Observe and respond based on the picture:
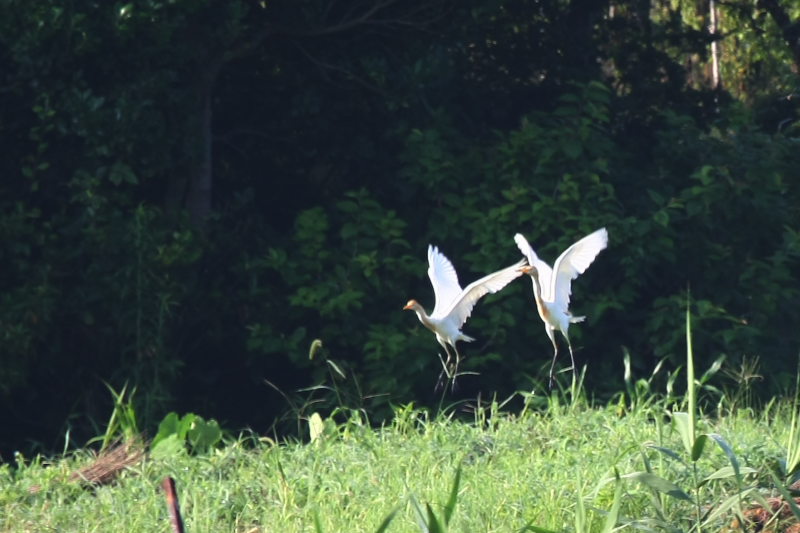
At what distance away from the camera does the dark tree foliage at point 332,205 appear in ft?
23.4

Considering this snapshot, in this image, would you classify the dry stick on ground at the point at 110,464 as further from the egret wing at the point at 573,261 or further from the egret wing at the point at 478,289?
the egret wing at the point at 573,261

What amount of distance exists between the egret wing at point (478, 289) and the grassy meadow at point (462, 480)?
21.3 inches

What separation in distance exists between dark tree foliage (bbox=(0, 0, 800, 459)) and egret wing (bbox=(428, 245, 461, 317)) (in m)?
2.81

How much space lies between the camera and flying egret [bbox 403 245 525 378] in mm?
3900

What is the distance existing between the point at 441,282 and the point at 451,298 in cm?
12

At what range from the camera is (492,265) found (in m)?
7.83

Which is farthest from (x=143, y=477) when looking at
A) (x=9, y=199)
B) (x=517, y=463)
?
(x=9, y=199)

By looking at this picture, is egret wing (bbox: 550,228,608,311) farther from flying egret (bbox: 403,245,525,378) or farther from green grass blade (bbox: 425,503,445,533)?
green grass blade (bbox: 425,503,445,533)

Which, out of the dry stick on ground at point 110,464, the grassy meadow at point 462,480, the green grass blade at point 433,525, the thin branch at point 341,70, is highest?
the thin branch at point 341,70

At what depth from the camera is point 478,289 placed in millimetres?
3961

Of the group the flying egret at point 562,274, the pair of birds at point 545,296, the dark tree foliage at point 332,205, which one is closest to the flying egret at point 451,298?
the pair of birds at point 545,296

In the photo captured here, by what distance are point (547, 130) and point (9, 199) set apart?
327 cm

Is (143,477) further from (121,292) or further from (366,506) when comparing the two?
(121,292)

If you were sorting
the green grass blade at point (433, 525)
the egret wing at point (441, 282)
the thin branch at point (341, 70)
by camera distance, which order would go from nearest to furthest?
the green grass blade at point (433, 525), the egret wing at point (441, 282), the thin branch at point (341, 70)
